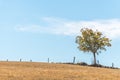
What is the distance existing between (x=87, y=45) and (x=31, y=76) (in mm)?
69267

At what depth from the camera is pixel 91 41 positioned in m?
128

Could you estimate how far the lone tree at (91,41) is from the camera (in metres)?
127

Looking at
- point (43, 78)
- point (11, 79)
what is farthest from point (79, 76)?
point (11, 79)

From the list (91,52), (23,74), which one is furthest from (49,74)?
(91,52)

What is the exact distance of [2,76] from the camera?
190ft

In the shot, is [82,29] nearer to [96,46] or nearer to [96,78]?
[96,46]

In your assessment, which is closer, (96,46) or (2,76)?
(2,76)

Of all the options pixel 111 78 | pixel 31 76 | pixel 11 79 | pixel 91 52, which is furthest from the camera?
pixel 91 52

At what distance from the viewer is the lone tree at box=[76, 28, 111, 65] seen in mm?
126713

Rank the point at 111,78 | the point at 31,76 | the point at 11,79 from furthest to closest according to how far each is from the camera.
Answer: the point at 111,78 → the point at 31,76 → the point at 11,79

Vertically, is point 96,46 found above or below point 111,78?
above

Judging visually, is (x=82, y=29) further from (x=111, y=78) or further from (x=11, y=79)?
(x=11, y=79)

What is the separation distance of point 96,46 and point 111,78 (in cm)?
6413

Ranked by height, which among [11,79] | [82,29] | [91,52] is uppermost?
[82,29]
